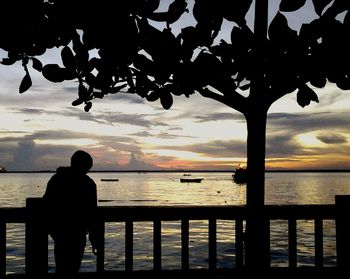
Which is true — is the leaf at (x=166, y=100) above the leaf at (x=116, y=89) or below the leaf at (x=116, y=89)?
below

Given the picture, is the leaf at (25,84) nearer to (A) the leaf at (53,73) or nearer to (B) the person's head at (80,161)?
(A) the leaf at (53,73)

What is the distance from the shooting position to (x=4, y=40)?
3521 millimetres

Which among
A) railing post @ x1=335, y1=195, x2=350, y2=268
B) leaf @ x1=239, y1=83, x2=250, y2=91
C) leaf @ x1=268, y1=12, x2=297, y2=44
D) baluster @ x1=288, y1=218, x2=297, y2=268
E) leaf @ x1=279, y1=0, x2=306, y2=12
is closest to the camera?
leaf @ x1=279, y1=0, x2=306, y2=12

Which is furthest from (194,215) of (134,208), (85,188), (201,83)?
(201,83)

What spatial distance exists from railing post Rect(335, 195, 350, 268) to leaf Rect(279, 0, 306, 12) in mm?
2752

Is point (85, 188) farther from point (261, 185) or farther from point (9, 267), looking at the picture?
point (9, 267)

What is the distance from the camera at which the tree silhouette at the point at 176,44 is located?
3.21m

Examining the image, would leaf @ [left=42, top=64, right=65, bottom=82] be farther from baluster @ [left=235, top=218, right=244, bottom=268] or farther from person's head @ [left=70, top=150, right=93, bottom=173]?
baluster @ [left=235, top=218, right=244, bottom=268]

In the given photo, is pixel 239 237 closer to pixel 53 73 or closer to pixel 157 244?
pixel 157 244

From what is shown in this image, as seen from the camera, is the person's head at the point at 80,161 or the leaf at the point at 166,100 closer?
the leaf at the point at 166,100

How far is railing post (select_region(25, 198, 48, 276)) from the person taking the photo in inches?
189

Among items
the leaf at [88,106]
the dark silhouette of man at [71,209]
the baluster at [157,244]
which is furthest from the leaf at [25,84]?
the baluster at [157,244]

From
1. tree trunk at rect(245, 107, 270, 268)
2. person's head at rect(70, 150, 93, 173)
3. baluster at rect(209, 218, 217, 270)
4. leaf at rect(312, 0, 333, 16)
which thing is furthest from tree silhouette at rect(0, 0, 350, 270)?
baluster at rect(209, 218, 217, 270)

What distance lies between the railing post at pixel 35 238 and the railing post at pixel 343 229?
324 cm
